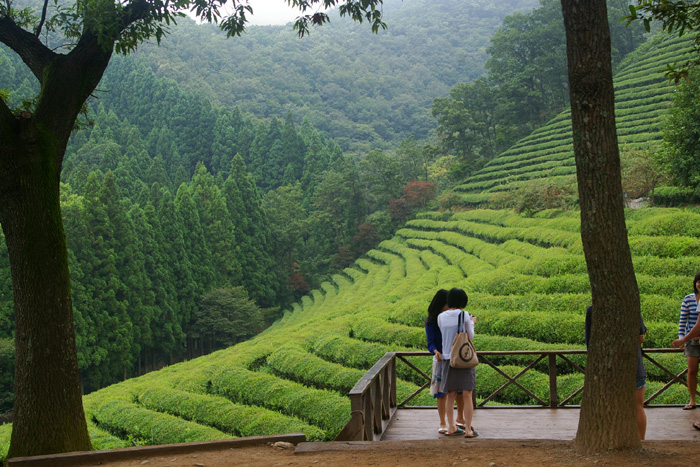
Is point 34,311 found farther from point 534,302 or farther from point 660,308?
point 534,302

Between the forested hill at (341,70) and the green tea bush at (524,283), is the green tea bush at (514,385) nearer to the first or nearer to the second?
the green tea bush at (524,283)

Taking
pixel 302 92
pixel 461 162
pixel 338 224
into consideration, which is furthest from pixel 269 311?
pixel 302 92

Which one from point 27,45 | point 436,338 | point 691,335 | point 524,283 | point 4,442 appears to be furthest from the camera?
point 524,283

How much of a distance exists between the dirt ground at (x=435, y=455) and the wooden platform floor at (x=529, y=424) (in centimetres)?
137

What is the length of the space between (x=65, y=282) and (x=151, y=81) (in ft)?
228

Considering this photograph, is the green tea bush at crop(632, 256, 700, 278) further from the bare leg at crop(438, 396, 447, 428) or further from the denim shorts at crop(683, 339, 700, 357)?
the bare leg at crop(438, 396, 447, 428)

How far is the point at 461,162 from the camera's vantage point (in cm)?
4416

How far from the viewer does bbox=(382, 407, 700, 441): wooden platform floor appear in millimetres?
6076

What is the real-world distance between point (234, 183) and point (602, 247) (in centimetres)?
4145

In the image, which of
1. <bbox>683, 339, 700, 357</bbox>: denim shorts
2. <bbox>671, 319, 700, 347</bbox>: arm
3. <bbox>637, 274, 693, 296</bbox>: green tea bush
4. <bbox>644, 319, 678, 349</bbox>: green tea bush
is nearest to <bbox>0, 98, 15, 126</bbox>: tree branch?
<bbox>671, 319, 700, 347</bbox>: arm

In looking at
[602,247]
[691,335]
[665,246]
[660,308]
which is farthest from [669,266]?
[602,247]

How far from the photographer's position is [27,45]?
6.38m

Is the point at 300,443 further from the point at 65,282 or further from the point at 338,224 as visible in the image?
the point at 338,224

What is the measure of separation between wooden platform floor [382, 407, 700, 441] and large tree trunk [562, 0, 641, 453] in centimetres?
212
